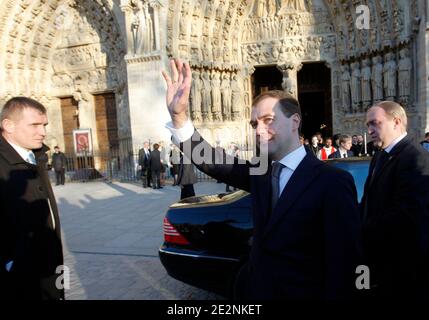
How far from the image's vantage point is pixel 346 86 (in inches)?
635

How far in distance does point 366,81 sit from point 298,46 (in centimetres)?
376

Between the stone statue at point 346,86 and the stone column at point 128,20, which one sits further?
the stone statue at point 346,86

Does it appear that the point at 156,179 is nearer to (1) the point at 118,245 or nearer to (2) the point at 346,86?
(1) the point at 118,245

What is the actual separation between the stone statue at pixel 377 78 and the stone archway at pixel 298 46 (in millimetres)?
41

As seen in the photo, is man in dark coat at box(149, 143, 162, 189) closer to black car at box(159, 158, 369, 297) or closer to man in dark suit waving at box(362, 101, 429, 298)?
black car at box(159, 158, 369, 297)

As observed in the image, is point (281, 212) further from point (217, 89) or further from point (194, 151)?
point (217, 89)

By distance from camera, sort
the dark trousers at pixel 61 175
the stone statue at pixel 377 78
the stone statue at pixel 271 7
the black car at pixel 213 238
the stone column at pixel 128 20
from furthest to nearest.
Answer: the stone statue at pixel 271 7
the dark trousers at pixel 61 175
the stone statue at pixel 377 78
the stone column at pixel 128 20
the black car at pixel 213 238

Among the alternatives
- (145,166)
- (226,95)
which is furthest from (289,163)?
(226,95)

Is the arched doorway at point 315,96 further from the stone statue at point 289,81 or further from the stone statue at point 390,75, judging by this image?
the stone statue at point 390,75

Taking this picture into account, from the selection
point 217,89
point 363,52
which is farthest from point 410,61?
point 217,89

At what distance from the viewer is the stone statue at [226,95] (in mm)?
17062

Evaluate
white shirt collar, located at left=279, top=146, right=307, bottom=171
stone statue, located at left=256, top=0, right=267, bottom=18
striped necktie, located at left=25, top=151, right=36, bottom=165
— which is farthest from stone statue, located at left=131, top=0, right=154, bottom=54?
white shirt collar, located at left=279, top=146, right=307, bottom=171

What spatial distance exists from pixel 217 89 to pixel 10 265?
49.6 feet

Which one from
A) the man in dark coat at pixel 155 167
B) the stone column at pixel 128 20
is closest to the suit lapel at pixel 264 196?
the man in dark coat at pixel 155 167
